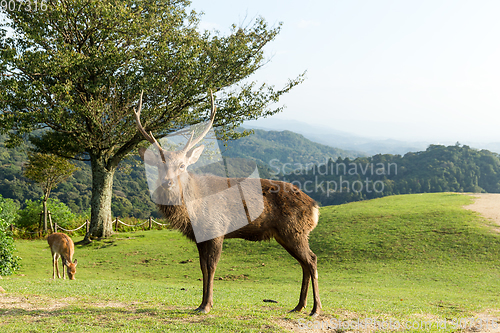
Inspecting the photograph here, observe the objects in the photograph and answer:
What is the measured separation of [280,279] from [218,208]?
7711 millimetres

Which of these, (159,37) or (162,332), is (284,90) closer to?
(159,37)

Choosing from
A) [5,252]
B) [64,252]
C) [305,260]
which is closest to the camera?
[305,260]

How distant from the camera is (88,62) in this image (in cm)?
1391

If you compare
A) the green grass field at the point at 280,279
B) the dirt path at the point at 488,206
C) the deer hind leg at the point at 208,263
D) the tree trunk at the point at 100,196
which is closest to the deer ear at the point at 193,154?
the deer hind leg at the point at 208,263

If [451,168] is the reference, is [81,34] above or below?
above

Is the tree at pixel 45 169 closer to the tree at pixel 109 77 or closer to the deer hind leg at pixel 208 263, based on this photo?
the tree at pixel 109 77

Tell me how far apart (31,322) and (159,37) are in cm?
1392

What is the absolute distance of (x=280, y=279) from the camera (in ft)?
41.0

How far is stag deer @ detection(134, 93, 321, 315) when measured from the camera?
535 cm

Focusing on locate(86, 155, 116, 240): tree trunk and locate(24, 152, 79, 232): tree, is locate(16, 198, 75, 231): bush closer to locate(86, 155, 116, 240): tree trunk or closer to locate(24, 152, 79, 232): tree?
locate(24, 152, 79, 232): tree

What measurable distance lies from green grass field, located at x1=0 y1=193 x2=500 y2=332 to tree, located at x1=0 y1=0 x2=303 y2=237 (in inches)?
187

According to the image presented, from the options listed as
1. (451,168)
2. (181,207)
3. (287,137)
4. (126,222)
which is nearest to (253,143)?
(287,137)

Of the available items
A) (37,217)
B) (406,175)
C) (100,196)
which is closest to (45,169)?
(37,217)

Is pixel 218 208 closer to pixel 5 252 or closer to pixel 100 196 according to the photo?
pixel 5 252
